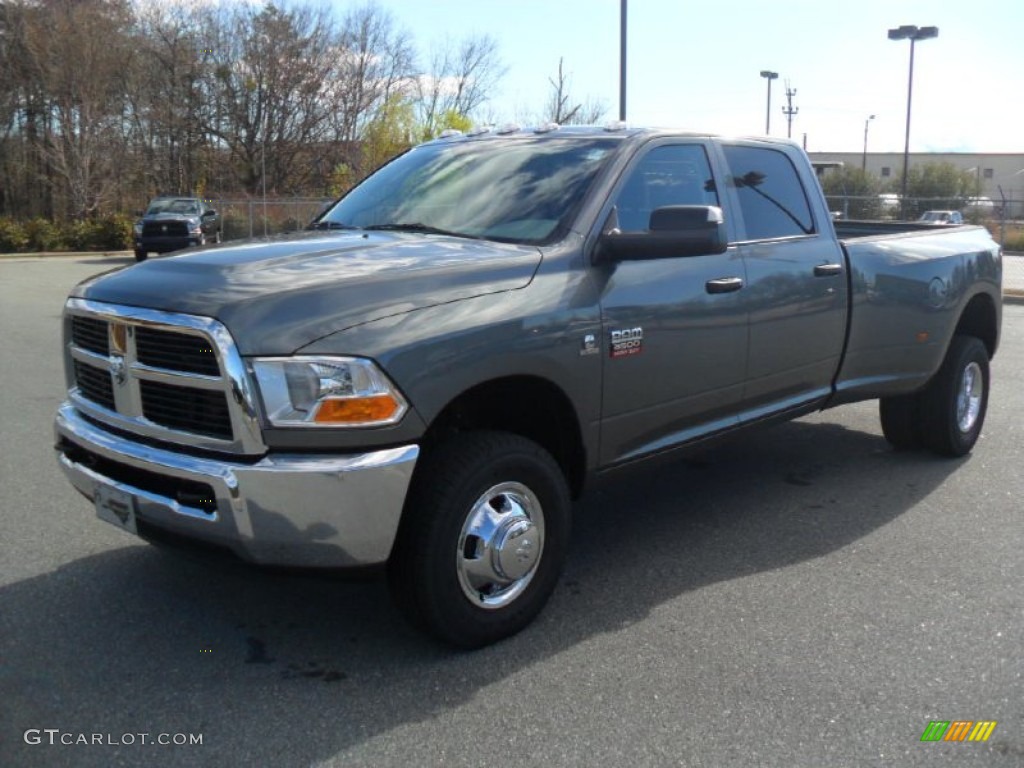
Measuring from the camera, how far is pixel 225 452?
3.20m

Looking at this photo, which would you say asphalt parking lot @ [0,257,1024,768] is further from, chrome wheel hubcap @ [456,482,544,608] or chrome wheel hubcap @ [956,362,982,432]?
chrome wheel hubcap @ [956,362,982,432]

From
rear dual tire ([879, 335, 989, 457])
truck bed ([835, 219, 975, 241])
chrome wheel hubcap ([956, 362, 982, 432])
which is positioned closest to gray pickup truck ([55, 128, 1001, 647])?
rear dual tire ([879, 335, 989, 457])

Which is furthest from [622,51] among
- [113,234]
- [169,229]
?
[113,234]

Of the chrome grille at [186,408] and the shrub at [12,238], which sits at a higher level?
the chrome grille at [186,408]

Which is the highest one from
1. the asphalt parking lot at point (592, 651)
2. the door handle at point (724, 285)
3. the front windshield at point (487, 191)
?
the front windshield at point (487, 191)

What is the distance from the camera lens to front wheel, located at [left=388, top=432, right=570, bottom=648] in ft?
11.1

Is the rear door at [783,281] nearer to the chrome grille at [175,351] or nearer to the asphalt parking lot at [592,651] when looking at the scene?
the asphalt parking lot at [592,651]

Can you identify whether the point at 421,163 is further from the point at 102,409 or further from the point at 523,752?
the point at 523,752

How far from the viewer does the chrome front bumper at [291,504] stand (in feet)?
10.2

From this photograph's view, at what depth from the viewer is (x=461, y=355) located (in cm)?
341

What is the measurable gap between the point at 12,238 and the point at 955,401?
98.0 ft

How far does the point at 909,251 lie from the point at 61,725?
193 inches

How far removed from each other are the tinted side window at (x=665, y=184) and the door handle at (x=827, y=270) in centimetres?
75

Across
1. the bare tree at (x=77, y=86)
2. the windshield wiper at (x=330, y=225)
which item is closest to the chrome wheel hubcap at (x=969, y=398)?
the windshield wiper at (x=330, y=225)
